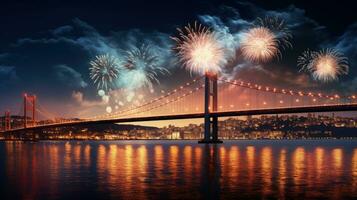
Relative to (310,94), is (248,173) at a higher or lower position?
lower

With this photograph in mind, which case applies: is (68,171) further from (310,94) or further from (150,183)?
(310,94)

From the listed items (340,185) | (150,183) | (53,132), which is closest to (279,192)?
(340,185)

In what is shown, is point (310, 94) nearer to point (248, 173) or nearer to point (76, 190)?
point (248, 173)

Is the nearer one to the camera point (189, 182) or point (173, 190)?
point (173, 190)

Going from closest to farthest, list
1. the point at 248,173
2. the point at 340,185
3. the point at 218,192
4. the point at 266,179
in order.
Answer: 1. the point at 218,192
2. the point at 340,185
3. the point at 266,179
4. the point at 248,173

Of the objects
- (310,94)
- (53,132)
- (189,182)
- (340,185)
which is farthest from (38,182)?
(53,132)

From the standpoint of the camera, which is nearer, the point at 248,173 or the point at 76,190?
the point at 76,190

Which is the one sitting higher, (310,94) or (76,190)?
(310,94)

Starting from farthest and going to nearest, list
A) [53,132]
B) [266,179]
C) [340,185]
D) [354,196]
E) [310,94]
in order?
1. [53,132]
2. [310,94]
3. [266,179]
4. [340,185]
5. [354,196]

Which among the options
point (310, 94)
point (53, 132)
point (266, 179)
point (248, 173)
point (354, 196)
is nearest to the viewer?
point (354, 196)

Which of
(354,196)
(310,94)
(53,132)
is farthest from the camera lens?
(53,132)
